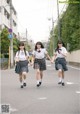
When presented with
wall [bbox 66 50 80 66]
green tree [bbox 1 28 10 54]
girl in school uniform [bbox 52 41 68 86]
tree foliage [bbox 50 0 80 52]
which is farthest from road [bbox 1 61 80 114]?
green tree [bbox 1 28 10 54]

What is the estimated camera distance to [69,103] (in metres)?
11.3

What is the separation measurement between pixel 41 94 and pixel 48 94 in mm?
221

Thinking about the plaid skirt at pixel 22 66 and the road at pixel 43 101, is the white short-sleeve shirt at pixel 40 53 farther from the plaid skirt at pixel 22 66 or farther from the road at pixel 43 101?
the road at pixel 43 101

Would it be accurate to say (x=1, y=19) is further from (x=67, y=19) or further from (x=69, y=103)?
(x=69, y=103)

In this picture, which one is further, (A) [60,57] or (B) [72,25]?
(B) [72,25]

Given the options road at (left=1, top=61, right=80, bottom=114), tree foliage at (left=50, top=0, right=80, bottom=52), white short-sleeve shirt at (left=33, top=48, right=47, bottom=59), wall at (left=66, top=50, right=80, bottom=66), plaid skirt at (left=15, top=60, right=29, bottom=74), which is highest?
tree foliage at (left=50, top=0, right=80, bottom=52)

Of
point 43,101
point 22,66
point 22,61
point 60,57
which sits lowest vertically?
point 43,101

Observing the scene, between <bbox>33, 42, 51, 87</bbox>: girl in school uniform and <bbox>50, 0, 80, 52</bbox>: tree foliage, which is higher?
<bbox>50, 0, 80, 52</bbox>: tree foliage

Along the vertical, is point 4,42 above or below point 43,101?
above

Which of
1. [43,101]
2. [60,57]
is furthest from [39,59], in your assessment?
[43,101]

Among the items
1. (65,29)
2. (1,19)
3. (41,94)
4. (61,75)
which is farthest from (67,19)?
(41,94)

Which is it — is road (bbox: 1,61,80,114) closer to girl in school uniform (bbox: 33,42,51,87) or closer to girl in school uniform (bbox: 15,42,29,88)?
girl in school uniform (bbox: 15,42,29,88)

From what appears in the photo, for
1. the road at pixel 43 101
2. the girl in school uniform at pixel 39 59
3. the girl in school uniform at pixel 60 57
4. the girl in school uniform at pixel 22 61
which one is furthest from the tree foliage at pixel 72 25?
the road at pixel 43 101

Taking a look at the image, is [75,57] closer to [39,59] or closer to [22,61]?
[39,59]
